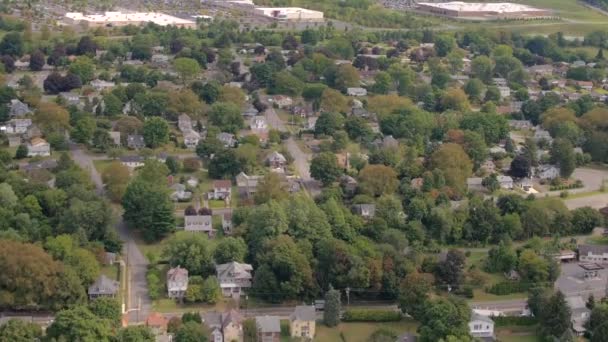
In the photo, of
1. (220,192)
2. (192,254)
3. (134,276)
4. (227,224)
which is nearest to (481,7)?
(220,192)

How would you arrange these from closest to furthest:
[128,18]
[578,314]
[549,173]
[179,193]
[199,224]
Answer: [578,314]
[199,224]
[179,193]
[549,173]
[128,18]

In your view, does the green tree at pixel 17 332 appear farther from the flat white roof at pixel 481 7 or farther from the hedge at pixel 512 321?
the flat white roof at pixel 481 7

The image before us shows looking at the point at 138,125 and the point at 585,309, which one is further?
the point at 138,125

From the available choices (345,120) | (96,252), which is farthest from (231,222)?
(345,120)

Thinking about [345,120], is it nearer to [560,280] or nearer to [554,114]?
[554,114]

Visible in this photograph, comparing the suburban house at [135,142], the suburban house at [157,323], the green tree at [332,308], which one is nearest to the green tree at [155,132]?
the suburban house at [135,142]

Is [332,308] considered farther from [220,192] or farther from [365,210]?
[220,192]

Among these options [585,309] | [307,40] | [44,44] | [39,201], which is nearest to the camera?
[585,309]
